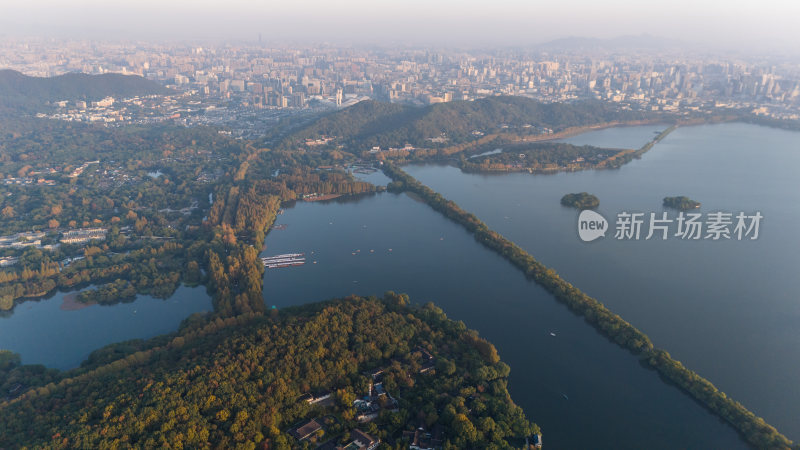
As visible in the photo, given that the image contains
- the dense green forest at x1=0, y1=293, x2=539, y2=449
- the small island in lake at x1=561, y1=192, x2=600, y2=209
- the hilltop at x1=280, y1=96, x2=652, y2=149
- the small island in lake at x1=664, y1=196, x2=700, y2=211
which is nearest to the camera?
the dense green forest at x1=0, y1=293, x2=539, y2=449

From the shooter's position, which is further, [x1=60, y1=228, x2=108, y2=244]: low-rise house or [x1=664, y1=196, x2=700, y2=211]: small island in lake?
[x1=664, y1=196, x2=700, y2=211]: small island in lake

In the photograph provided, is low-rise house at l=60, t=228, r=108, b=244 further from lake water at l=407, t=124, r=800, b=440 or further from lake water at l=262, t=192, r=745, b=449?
lake water at l=407, t=124, r=800, b=440

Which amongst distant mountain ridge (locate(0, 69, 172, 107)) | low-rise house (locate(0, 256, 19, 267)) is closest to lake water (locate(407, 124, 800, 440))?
low-rise house (locate(0, 256, 19, 267))

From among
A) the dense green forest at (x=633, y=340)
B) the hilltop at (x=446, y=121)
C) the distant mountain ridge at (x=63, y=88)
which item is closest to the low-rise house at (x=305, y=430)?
the dense green forest at (x=633, y=340)

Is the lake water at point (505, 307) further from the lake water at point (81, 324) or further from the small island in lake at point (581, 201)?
the small island in lake at point (581, 201)

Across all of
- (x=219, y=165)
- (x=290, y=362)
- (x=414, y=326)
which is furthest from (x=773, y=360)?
(x=219, y=165)
